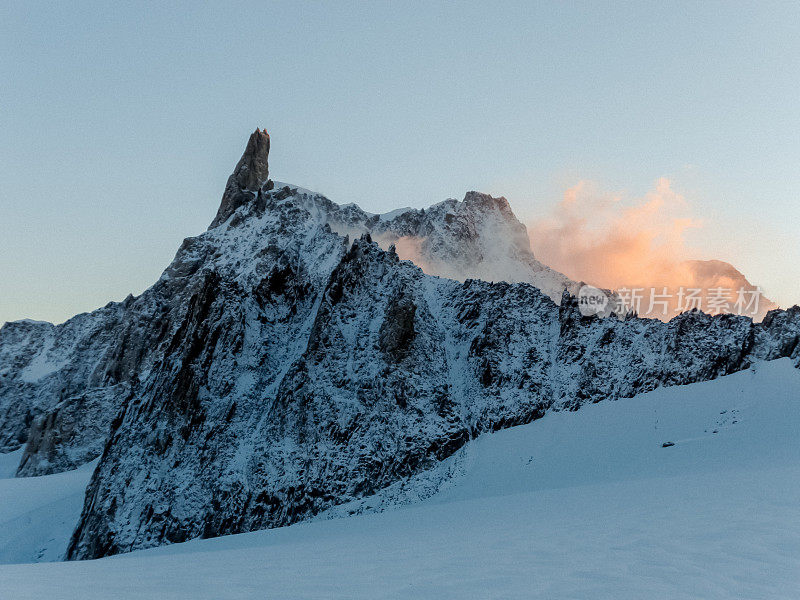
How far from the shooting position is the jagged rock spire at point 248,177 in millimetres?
77500

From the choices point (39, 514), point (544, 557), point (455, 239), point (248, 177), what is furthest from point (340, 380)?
point (248, 177)

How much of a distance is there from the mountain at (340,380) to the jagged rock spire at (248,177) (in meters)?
22.9

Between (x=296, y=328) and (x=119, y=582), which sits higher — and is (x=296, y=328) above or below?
above

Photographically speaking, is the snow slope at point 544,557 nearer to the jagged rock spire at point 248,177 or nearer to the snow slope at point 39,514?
the snow slope at point 39,514

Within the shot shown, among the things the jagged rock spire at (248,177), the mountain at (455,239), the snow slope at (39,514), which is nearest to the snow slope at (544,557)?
the snow slope at (39,514)

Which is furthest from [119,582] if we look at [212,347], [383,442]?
[212,347]

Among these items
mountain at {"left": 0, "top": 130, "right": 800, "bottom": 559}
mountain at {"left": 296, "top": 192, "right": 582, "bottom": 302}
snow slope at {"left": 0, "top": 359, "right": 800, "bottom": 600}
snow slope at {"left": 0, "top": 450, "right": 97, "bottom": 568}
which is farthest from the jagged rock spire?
snow slope at {"left": 0, "top": 359, "right": 800, "bottom": 600}

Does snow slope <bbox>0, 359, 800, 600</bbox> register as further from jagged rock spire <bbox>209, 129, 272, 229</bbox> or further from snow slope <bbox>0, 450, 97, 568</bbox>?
jagged rock spire <bbox>209, 129, 272, 229</bbox>

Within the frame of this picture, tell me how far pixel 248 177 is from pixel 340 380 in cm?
5176

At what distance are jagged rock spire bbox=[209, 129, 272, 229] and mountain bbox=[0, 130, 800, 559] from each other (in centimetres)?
2288

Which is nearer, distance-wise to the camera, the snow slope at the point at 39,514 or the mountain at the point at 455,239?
the snow slope at the point at 39,514

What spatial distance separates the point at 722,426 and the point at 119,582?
1320 inches

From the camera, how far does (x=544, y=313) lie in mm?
49375

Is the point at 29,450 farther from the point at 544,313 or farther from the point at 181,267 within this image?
the point at 544,313
